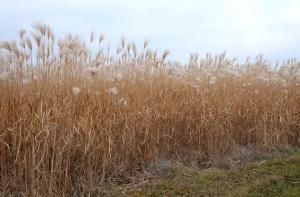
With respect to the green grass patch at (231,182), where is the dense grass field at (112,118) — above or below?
above

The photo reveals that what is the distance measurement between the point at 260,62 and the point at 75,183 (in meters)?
6.27

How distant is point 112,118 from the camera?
5047mm

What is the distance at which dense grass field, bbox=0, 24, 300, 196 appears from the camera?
13.5ft

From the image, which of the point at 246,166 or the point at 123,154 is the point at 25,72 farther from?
the point at 246,166

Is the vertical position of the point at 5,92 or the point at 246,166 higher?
the point at 5,92

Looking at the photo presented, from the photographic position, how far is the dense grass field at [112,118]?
13.5ft

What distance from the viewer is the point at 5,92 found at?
14.5ft

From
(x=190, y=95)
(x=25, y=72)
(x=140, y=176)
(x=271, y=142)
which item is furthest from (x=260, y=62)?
(x=25, y=72)

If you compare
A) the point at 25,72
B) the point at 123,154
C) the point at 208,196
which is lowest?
the point at 208,196

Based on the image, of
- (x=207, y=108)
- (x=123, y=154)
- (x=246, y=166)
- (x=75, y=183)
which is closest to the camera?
(x=75, y=183)

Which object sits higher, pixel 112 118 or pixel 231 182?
pixel 112 118

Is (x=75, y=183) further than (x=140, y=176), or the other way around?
(x=140, y=176)

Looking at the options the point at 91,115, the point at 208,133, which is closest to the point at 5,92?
the point at 91,115

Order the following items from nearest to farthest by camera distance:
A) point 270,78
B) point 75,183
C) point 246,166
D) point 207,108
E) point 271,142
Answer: point 75,183
point 246,166
point 207,108
point 271,142
point 270,78
